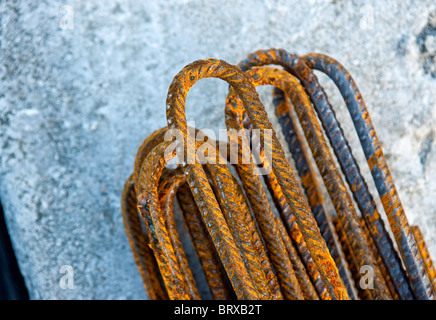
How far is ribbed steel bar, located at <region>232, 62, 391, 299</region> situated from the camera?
2.77 feet

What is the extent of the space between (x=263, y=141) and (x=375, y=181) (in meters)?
0.29

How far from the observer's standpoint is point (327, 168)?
855 millimetres

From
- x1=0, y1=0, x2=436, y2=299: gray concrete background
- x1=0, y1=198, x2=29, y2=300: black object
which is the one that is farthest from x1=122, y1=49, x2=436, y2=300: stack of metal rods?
x1=0, y1=198, x2=29, y2=300: black object

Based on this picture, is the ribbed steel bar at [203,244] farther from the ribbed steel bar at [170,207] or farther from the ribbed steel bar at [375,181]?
the ribbed steel bar at [375,181]

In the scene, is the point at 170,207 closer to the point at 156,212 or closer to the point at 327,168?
the point at 156,212

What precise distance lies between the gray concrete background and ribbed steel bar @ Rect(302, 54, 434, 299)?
0.17 m

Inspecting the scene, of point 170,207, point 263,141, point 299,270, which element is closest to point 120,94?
point 170,207

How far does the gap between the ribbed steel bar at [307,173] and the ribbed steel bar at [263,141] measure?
21cm
